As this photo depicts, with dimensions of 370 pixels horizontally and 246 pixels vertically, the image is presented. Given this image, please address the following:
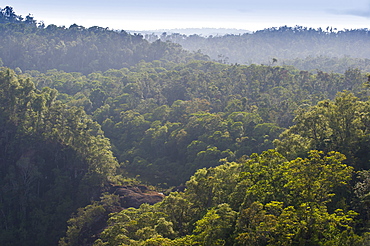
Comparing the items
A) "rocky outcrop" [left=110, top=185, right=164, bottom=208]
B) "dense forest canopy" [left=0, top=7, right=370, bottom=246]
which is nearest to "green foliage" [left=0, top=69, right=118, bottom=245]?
"dense forest canopy" [left=0, top=7, right=370, bottom=246]

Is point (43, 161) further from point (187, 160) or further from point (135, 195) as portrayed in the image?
point (187, 160)

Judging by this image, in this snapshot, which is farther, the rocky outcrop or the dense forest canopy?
the rocky outcrop

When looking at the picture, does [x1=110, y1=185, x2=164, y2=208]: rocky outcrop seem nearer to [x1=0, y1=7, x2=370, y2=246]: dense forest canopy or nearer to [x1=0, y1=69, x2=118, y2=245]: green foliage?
[x1=0, y1=7, x2=370, y2=246]: dense forest canopy

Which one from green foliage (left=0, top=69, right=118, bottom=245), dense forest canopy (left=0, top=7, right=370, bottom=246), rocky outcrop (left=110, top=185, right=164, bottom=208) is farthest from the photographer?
green foliage (left=0, top=69, right=118, bottom=245)

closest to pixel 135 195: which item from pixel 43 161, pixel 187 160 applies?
pixel 187 160

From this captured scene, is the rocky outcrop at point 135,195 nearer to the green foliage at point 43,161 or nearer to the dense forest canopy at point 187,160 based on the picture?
the dense forest canopy at point 187,160

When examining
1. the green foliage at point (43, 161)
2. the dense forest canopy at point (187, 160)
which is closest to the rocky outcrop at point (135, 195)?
the dense forest canopy at point (187, 160)
